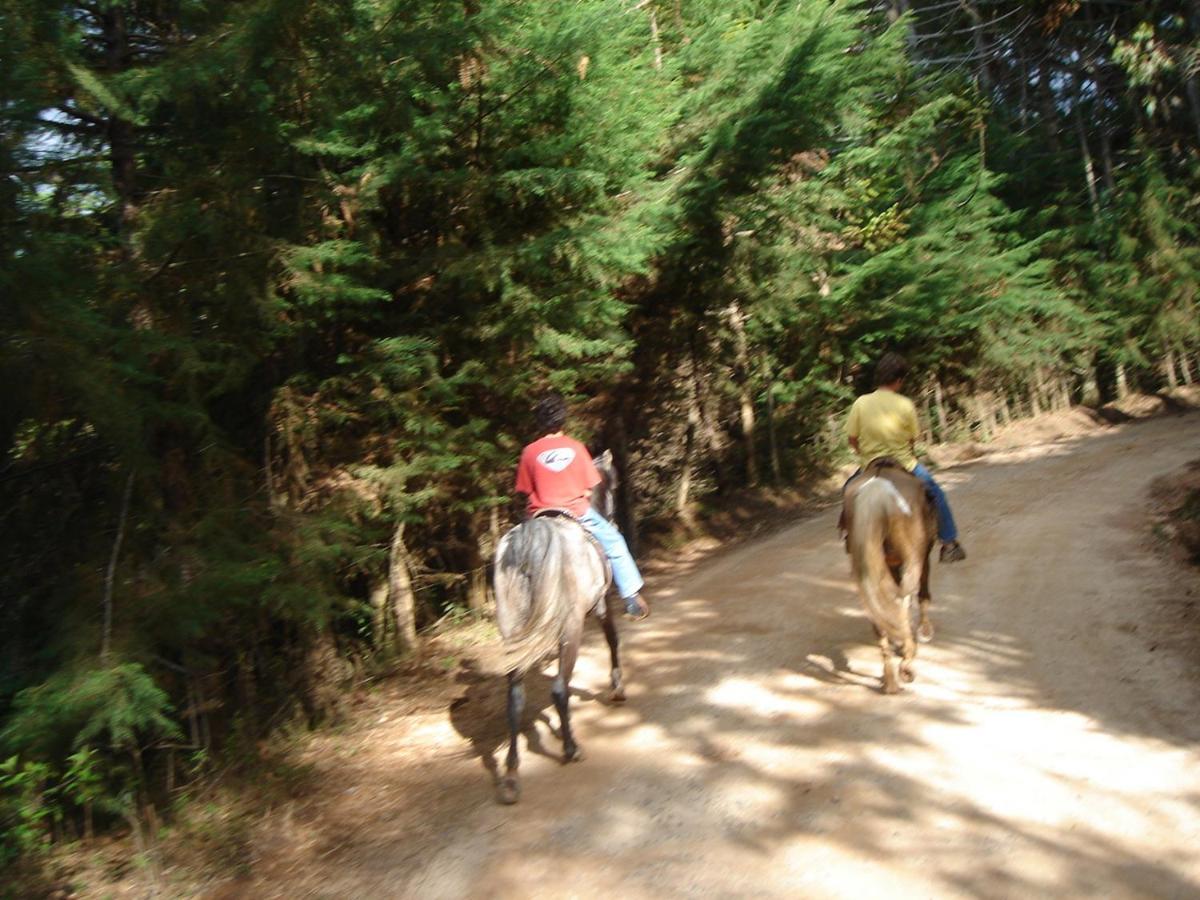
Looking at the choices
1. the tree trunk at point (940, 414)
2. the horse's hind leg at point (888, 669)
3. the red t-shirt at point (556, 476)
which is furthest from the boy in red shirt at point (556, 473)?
the tree trunk at point (940, 414)

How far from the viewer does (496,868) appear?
5.25 meters

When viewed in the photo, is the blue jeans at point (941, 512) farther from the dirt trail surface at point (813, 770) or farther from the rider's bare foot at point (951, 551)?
the dirt trail surface at point (813, 770)

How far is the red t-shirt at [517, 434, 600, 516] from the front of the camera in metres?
6.76

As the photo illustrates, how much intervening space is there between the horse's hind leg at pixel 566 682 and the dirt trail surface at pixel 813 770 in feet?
0.49

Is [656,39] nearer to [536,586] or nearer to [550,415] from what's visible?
[550,415]

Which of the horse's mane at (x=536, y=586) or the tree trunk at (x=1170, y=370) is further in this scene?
the tree trunk at (x=1170, y=370)

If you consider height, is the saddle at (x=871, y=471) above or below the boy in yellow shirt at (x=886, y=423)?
below

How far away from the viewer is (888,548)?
23.7 ft

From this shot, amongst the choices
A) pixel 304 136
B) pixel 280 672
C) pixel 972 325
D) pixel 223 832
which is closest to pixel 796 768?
pixel 223 832

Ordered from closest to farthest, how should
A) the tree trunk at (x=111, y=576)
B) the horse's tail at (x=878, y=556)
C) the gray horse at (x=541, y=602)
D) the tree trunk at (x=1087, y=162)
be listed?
the tree trunk at (x=111, y=576)
the gray horse at (x=541, y=602)
the horse's tail at (x=878, y=556)
the tree trunk at (x=1087, y=162)

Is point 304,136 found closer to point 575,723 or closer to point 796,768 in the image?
point 575,723

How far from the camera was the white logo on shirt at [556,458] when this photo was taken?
677 cm

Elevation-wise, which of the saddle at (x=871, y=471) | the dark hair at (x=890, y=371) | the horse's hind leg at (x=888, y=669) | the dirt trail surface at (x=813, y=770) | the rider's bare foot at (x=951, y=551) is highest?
the dark hair at (x=890, y=371)

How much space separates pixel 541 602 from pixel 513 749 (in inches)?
37.9
